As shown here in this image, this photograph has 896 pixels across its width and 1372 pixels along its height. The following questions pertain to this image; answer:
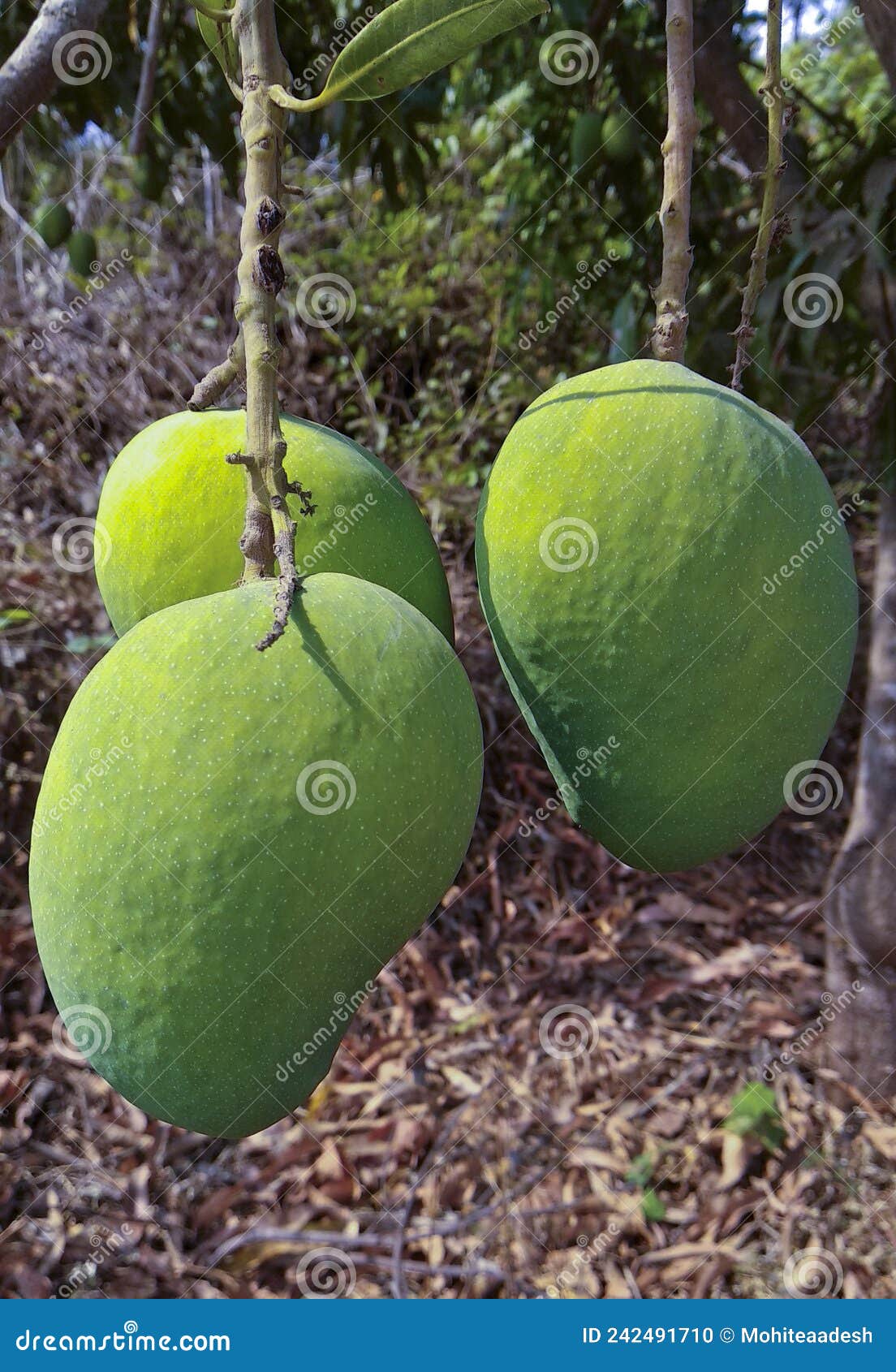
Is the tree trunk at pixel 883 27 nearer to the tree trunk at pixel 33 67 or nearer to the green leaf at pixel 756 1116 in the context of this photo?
the tree trunk at pixel 33 67

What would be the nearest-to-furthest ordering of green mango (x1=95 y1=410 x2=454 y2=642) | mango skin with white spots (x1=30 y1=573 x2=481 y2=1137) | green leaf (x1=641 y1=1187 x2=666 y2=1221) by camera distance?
mango skin with white spots (x1=30 y1=573 x2=481 y2=1137)
green mango (x1=95 y1=410 x2=454 y2=642)
green leaf (x1=641 y1=1187 x2=666 y2=1221)

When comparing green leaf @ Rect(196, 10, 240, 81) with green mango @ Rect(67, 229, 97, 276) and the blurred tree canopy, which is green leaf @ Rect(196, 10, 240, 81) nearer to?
the blurred tree canopy

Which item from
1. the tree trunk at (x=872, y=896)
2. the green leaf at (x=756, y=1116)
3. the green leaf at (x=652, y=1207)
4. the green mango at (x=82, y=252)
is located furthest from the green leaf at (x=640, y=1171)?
the green mango at (x=82, y=252)

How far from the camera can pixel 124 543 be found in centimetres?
89

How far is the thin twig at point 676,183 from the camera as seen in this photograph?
720 mm

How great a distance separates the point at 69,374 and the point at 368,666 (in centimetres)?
330

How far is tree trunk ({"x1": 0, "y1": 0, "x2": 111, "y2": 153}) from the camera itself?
2.59 ft

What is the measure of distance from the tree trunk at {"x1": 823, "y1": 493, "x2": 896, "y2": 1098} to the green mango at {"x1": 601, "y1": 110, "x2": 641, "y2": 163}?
957 millimetres

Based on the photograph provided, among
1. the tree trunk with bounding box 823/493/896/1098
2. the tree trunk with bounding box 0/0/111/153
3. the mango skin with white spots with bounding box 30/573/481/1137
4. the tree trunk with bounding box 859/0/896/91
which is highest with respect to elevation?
the tree trunk with bounding box 859/0/896/91

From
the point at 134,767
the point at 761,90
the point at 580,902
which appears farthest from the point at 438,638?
the point at 580,902

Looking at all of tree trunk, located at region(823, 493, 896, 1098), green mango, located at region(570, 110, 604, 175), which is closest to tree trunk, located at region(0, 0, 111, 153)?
green mango, located at region(570, 110, 604, 175)

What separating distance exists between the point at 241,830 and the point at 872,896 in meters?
2.21

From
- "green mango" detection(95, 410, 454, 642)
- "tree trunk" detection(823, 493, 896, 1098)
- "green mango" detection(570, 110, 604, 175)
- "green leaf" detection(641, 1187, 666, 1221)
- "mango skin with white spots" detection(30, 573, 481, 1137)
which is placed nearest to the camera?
"mango skin with white spots" detection(30, 573, 481, 1137)

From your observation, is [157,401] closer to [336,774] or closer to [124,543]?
[124,543]
